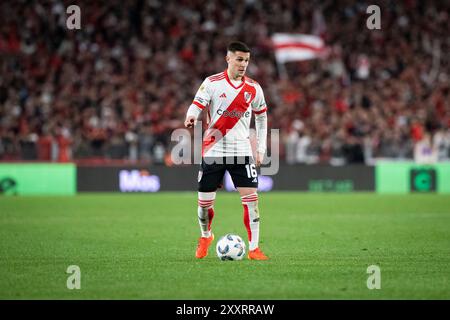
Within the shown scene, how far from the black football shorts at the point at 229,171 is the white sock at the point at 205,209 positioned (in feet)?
0.28

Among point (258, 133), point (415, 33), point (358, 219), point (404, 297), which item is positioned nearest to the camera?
point (404, 297)

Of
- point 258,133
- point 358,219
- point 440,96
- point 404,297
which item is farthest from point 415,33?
point 404,297

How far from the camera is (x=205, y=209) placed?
10.8 metres

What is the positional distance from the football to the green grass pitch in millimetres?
155

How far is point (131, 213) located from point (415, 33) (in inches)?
696

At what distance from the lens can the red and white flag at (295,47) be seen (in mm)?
30969

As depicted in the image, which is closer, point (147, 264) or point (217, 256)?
point (147, 264)

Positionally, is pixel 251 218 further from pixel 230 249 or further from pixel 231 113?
pixel 231 113

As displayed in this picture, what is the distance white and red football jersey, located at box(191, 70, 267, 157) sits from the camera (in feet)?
34.6

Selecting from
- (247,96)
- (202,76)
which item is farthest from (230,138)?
(202,76)

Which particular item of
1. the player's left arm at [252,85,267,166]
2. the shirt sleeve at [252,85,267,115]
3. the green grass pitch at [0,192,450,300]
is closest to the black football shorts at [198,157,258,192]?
the player's left arm at [252,85,267,166]

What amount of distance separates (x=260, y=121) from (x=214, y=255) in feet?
5.90
